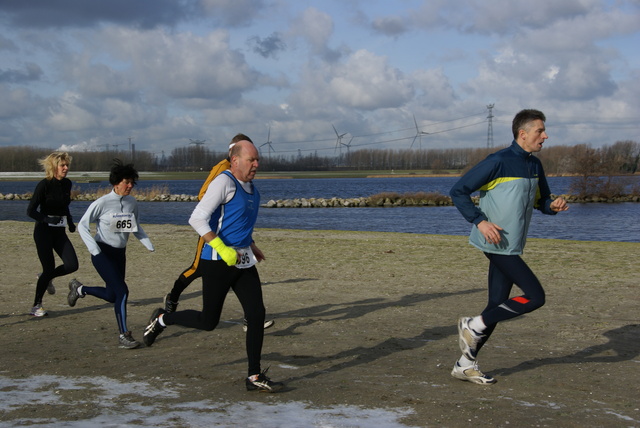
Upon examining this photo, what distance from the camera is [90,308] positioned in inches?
346

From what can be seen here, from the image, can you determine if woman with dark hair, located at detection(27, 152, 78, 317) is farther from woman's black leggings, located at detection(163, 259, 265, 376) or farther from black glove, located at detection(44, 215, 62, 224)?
woman's black leggings, located at detection(163, 259, 265, 376)

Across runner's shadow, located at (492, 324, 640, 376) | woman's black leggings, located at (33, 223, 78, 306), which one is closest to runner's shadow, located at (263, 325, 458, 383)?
runner's shadow, located at (492, 324, 640, 376)

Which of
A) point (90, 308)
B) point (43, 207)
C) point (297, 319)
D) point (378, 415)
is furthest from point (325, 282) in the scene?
point (378, 415)

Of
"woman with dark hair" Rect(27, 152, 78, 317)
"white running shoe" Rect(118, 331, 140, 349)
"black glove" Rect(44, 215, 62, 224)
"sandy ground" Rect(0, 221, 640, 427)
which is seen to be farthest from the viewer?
"black glove" Rect(44, 215, 62, 224)

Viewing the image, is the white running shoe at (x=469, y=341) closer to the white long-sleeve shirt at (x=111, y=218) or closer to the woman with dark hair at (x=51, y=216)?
the white long-sleeve shirt at (x=111, y=218)

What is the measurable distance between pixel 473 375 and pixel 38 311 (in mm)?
5226

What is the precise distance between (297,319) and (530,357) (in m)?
2.85

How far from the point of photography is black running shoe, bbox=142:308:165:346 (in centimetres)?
623

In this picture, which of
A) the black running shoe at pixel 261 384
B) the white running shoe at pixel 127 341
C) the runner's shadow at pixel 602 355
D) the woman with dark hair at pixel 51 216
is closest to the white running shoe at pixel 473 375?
the runner's shadow at pixel 602 355

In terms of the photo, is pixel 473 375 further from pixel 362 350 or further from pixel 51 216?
pixel 51 216

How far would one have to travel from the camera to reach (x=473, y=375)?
5270mm

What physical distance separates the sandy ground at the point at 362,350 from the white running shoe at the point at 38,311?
0.09 metres

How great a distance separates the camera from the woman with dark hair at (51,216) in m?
7.82

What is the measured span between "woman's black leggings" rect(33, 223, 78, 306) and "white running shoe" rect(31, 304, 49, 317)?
0.16ft
